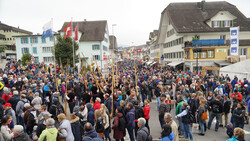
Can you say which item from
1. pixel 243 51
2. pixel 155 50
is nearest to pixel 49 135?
pixel 243 51

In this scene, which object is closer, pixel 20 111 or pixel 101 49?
pixel 20 111

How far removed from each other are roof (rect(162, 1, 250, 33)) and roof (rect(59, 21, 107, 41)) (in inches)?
668

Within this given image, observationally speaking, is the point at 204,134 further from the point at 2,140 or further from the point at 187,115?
the point at 2,140

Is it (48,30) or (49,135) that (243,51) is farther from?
(49,135)

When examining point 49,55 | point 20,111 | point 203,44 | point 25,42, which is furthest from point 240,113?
point 25,42

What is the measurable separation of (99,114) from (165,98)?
140 inches

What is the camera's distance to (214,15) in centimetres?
3209

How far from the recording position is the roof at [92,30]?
144 feet

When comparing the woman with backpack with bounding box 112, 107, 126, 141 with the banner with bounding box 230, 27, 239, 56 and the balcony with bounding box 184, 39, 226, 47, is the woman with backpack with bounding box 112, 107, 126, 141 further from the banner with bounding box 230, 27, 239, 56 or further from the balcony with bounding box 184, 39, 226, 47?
the balcony with bounding box 184, 39, 226, 47

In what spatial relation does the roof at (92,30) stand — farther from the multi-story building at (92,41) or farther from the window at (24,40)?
the window at (24,40)

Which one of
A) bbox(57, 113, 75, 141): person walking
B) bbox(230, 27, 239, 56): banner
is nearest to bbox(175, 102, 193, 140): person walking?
bbox(57, 113, 75, 141): person walking

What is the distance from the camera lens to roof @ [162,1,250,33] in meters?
32.1

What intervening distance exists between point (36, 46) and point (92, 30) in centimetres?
1412

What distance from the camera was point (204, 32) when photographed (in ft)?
105
